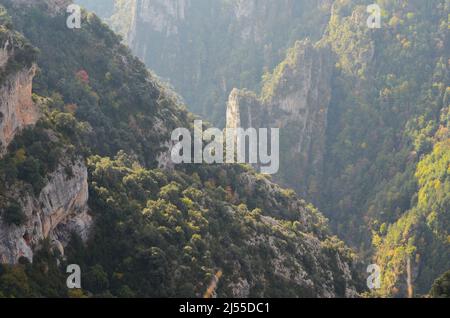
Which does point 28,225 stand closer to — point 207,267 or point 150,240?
point 150,240

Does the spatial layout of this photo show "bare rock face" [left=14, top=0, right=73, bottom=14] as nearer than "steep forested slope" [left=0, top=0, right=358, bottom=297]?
No

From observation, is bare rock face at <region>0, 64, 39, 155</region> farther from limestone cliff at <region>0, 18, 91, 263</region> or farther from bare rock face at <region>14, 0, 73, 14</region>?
bare rock face at <region>14, 0, 73, 14</region>

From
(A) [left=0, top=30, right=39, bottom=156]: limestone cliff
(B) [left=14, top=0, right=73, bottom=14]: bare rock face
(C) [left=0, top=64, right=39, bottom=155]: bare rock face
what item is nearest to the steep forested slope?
(B) [left=14, top=0, right=73, bottom=14]: bare rock face

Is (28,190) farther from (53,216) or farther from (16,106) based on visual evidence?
(16,106)

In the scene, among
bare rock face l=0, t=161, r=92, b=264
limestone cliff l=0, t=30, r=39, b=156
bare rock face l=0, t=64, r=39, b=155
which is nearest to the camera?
bare rock face l=0, t=161, r=92, b=264

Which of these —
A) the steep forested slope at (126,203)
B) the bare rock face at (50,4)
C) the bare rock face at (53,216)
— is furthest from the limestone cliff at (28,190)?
the bare rock face at (50,4)

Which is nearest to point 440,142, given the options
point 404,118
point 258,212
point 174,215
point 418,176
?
point 418,176
